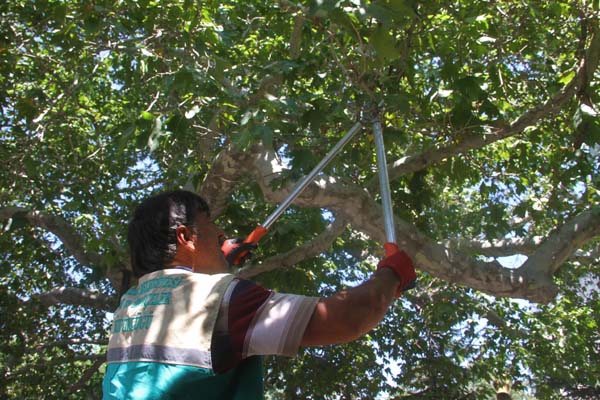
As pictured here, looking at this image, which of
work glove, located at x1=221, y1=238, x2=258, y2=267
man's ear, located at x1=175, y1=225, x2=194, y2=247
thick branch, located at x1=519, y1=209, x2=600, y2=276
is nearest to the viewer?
man's ear, located at x1=175, y1=225, x2=194, y2=247

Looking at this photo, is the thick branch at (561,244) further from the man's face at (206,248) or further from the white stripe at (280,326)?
the white stripe at (280,326)

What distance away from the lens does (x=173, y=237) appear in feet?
5.28

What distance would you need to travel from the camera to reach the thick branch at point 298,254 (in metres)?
4.70

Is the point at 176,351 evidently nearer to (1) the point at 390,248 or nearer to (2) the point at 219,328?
(2) the point at 219,328

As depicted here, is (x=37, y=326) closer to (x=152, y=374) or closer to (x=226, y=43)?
(x=226, y=43)

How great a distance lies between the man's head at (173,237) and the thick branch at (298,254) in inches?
116

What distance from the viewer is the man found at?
4.24 feet

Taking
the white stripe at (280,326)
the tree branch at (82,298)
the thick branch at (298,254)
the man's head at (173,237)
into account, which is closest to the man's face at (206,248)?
the man's head at (173,237)

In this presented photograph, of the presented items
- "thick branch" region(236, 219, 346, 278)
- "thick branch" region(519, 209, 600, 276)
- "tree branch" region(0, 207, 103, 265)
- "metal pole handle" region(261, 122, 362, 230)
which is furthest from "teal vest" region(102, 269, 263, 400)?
"tree branch" region(0, 207, 103, 265)

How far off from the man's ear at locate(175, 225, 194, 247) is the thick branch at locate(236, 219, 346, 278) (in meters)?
3.02

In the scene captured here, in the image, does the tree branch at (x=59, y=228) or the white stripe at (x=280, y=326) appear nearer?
the white stripe at (x=280, y=326)

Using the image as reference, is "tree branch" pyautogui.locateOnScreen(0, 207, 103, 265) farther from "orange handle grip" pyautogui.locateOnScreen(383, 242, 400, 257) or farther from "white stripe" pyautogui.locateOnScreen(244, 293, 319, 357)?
"white stripe" pyautogui.locateOnScreen(244, 293, 319, 357)

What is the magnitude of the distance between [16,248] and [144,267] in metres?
5.43

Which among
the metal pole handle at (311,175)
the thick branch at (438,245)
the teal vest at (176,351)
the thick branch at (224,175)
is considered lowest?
the teal vest at (176,351)
